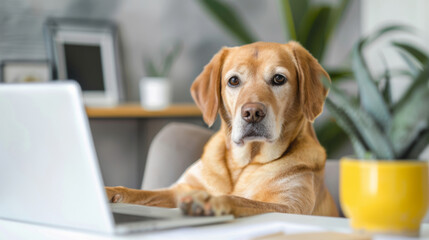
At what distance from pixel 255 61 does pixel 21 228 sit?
641 mm

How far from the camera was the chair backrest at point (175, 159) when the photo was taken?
5.67 feet

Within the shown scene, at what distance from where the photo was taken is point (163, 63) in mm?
3637

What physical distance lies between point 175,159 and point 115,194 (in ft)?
2.21

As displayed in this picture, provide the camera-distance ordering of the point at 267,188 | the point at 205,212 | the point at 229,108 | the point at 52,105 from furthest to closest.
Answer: the point at 229,108
the point at 267,188
the point at 205,212
the point at 52,105

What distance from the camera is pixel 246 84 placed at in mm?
1230

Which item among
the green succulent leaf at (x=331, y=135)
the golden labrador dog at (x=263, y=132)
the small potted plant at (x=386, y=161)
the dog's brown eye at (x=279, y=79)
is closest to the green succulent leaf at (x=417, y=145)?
the small potted plant at (x=386, y=161)

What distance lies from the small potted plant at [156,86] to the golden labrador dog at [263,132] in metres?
1.94

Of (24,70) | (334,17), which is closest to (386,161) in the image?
(334,17)

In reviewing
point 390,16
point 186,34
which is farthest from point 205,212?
point 390,16

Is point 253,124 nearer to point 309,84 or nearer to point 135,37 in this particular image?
point 309,84

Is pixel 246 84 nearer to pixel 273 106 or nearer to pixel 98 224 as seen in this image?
pixel 273 106

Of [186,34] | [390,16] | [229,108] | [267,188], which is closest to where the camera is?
[267,188]

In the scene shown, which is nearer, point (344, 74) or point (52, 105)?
point (52, 105)

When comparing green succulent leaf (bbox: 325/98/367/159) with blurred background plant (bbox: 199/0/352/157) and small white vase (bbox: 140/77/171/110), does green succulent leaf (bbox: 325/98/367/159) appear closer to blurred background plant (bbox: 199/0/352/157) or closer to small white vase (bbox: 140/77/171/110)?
blurred background plant (bbox: 199/0/352/157)
